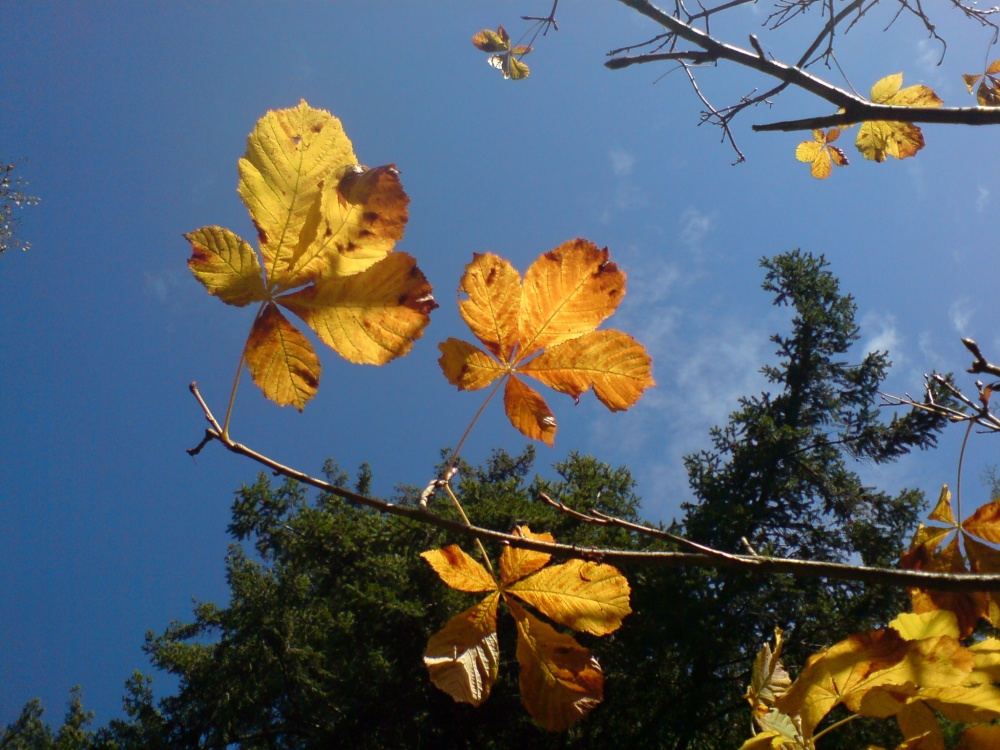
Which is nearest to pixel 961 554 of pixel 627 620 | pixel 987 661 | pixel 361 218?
pixel 987 661

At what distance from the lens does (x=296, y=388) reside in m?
0.60

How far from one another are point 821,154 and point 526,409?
1414 millimetres

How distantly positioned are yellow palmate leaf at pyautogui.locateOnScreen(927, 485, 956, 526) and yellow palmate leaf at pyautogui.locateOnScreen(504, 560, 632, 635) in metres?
0.48

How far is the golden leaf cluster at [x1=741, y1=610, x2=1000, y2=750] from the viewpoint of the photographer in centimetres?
A: 57

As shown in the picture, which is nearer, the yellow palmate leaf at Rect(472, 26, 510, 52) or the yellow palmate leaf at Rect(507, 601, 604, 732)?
the yellow palmate leaf at Rect(507, 601, 604, 732)

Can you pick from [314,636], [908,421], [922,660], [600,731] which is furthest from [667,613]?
[922,660]

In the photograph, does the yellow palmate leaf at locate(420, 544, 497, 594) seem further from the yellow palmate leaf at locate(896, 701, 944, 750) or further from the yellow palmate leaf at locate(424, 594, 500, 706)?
the yellow palmate leaf at locate(896, 701, 944, 750)

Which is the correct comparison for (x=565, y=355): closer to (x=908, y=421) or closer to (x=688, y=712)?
(x=688, y=712)

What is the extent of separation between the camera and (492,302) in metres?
0.64

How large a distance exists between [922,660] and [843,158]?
1.51m

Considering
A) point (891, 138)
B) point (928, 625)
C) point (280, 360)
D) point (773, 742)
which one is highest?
point (891, 138)

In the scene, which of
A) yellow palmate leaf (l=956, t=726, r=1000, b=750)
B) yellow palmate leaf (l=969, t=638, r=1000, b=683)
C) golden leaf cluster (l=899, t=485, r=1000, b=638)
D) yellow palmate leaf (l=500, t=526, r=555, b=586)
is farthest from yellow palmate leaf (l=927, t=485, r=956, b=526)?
yellow palmate leaf (l=500, t=526, r=555, b=586)

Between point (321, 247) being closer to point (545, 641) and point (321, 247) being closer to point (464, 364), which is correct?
point (464, 364)

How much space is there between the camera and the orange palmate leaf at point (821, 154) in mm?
1592
